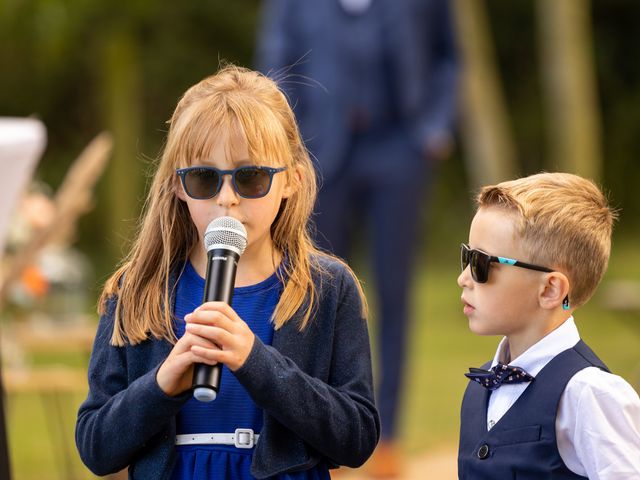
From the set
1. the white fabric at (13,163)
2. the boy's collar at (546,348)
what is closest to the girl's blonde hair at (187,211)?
the boy's collar at (546,348)

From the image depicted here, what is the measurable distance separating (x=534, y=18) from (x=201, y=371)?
19.7 m

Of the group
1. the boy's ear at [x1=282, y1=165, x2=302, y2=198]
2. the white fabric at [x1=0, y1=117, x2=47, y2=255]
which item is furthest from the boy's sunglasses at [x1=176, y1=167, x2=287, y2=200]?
the white fabric at [x1=0, y1=117, x2=47, y2=255]

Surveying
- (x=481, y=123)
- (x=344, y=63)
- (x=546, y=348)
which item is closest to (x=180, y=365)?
(x=546, y=348)

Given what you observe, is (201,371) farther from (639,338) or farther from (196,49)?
(196,49)

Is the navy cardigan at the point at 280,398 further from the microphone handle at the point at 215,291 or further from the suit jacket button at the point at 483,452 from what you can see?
the suit jacket button at the point at 483,452

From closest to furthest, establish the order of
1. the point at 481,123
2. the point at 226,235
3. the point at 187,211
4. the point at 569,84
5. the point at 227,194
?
the point at 226,235 → the point at 227,194 → the point at 187,211 → the point at 481,123 → the point at 569,84

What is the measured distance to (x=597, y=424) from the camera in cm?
228

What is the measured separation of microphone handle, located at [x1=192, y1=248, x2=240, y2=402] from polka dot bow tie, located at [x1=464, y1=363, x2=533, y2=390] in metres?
0.53

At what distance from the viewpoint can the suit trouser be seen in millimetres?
5391

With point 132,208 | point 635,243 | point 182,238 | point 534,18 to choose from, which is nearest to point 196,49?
point 132,208

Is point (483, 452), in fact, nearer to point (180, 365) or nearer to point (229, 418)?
point (229, 418)

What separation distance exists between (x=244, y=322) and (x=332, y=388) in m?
0.24

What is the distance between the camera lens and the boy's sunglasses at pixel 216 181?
2.44m

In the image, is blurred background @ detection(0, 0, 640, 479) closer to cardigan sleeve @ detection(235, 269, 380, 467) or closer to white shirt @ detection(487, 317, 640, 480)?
cardigan sleeve @ detection(235, 269, 380, 467)
